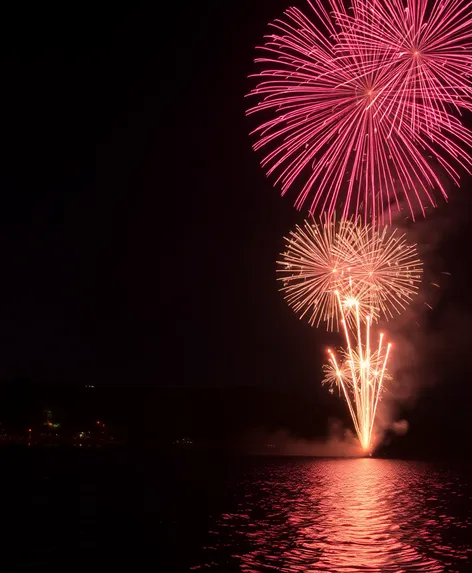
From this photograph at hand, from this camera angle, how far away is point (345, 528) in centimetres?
2206

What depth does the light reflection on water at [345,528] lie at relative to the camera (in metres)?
16.9

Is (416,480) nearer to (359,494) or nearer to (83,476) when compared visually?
(359,494)

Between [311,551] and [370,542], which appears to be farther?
[370,542]

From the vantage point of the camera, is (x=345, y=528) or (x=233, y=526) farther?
(x=233, y=526)

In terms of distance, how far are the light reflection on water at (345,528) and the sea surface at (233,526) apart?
0.11 feet

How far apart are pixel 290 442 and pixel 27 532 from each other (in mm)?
118024

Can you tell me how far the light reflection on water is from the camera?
1691 centimetres

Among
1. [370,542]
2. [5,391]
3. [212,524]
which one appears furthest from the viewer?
[5,391]

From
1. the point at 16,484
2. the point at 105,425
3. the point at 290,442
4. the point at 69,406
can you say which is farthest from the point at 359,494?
the point at 69,406

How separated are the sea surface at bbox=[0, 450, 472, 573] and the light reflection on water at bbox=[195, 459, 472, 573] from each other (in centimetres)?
3

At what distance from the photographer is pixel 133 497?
3186 cm

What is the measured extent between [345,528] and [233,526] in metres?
3.36

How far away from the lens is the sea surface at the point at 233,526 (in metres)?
16.9

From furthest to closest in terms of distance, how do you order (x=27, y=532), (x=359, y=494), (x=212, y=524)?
(x=359, y=494) < (x=212, y=524) < (x=27, y=532)
